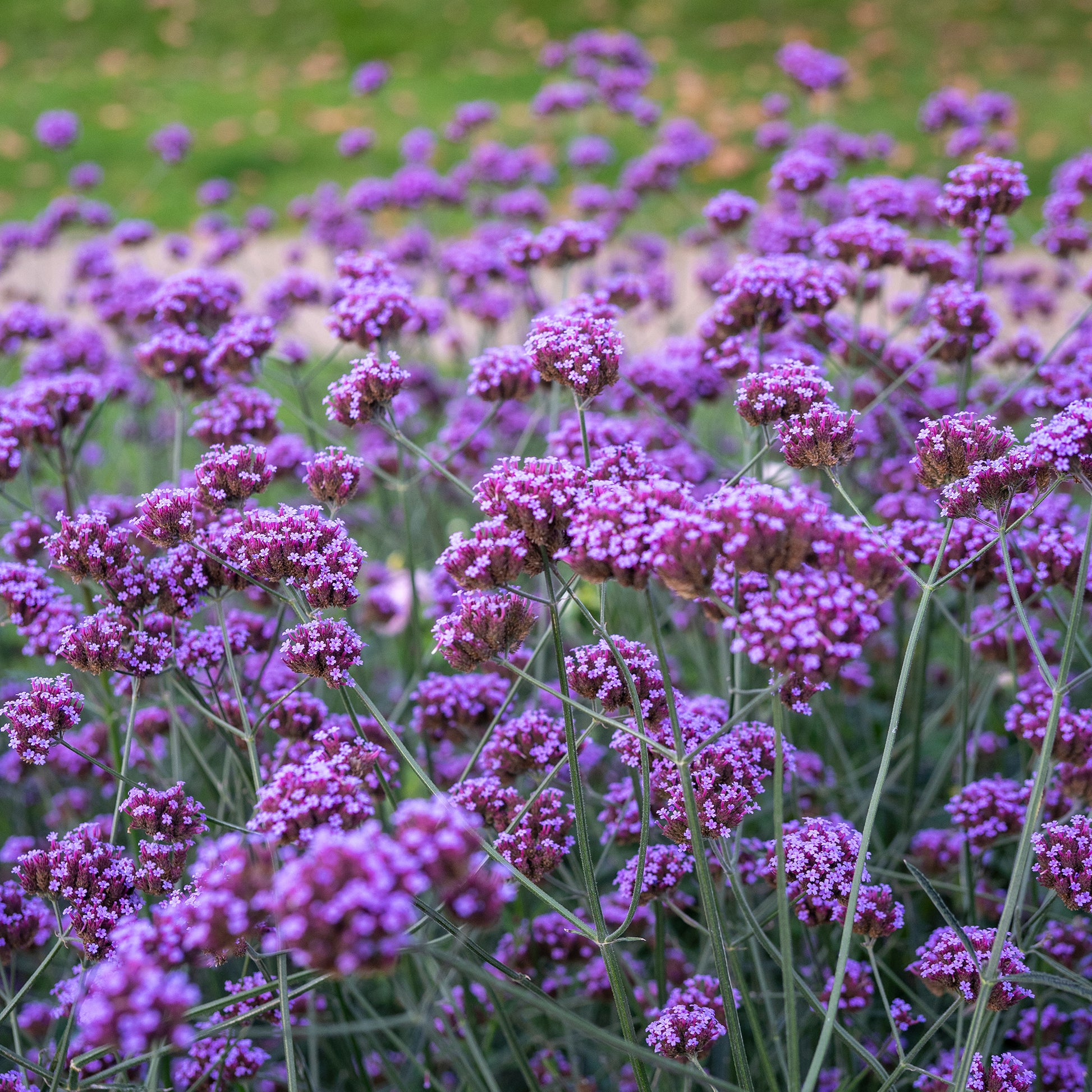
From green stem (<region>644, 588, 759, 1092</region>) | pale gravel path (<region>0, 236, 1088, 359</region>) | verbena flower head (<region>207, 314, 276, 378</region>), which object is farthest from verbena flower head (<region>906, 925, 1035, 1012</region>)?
pale gravel path (<region>0, 236, 1088, 359</region>)

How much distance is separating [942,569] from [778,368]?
91 centimetres

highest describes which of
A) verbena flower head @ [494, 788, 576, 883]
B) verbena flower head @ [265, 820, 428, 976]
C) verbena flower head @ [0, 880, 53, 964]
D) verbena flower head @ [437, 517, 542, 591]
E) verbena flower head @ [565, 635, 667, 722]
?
verbena flower head @ [437, 517, 542, 591]

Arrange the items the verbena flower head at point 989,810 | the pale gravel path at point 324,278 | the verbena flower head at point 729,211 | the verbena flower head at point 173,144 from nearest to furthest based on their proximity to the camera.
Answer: the verbena flower head at point 989,810 < the verbena flower head at point 729,211 < the verbena flower head at point 173,144 < the pale gravel path at point 324,278

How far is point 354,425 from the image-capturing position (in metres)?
2.67

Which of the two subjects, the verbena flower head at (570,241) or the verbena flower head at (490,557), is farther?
the verbena flower head at (570,241)

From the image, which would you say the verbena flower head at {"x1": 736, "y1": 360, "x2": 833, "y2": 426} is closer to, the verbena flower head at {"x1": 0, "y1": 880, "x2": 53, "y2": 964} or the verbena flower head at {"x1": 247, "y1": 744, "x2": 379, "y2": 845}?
the verbena flower head at {"x1": 247, "y1": 744, "x2": 379, "y2": 845}

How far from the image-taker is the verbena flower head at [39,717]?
89.4 inches

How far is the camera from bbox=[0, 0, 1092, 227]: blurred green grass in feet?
51.9

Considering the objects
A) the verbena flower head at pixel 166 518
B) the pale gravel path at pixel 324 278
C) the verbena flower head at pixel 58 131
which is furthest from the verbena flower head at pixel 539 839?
the verbena flower head at pixel 58 131

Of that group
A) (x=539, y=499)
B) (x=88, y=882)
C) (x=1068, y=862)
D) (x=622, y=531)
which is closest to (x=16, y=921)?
(x=88, y=882)

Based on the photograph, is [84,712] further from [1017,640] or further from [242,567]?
[1017,640]

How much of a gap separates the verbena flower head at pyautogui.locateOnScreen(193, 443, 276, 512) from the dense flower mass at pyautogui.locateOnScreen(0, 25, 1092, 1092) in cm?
1

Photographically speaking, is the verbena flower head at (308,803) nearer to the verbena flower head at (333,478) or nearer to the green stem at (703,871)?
the green stem at (703,871)

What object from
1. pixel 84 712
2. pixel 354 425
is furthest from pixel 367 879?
pixel 84 712
